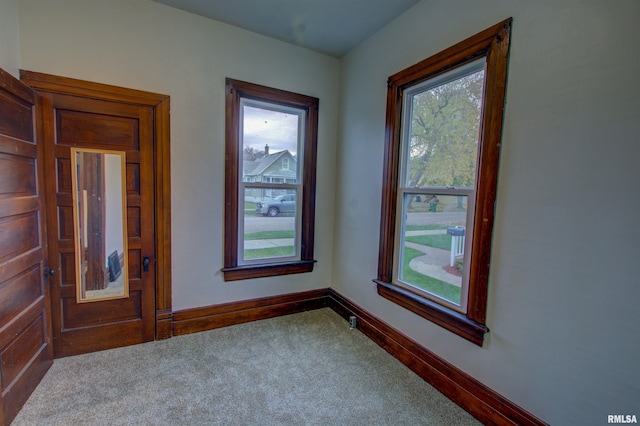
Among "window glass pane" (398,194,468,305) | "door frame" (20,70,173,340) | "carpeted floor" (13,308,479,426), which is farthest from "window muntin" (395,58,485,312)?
"door frame" (20,70,173,340)

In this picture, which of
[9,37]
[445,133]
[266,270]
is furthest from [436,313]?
[9,37]

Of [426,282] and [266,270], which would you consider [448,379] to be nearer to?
[426,282]

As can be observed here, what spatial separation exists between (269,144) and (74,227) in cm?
185

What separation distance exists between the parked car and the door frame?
91 centimetres

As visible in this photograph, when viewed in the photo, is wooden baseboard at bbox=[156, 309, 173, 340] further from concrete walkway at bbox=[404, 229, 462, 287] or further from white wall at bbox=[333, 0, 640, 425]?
white wall at bbox=[333, 0, 640, 425]

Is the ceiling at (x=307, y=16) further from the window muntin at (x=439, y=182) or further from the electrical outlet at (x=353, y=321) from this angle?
the electrical outlet at (x=353, y=321)

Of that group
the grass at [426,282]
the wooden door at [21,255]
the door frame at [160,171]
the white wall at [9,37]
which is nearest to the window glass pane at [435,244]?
the grass at [426,282]

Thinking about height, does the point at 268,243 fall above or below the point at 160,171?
below

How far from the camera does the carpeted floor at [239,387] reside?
174cm

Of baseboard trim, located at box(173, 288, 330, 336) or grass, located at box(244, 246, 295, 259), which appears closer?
baseboard trim, located at box(173, 288, 330, 336)

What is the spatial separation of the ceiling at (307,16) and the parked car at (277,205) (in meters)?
1.66

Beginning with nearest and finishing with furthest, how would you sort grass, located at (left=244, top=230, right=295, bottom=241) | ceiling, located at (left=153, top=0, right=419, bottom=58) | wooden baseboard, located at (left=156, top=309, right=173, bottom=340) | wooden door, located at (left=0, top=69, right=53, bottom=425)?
wooden door, located at (left=0, top=69, right=53, bottom=425) → ceiling, located at (left=153, top=0, right=419, bottom=58) → wooden baseboard, located at (left=156, top=309, right=173, bottom=340) → grass, located at (left=244, top=230, right=295, bottom=241)

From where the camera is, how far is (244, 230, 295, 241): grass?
3.05m

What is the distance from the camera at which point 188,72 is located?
2578 millimetres
